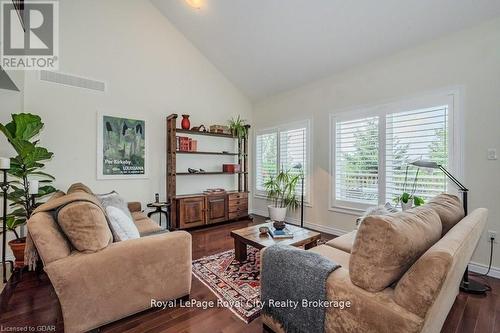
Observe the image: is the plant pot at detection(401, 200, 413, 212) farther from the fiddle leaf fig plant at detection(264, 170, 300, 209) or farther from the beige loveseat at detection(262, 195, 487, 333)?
the fiddle leaf fig plant at detection(264, 170, 300, 209)

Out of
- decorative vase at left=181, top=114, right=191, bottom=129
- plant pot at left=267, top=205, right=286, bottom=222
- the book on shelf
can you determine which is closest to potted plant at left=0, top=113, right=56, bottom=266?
decorative vase at left=181, top=114, right=191, bottom=129

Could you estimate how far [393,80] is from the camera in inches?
131

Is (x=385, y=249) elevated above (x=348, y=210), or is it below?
above

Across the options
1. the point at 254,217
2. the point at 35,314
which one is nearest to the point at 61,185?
the point at 35,314

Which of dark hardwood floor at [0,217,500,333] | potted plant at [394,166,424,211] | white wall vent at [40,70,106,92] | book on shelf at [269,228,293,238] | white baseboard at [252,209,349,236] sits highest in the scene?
white wall vent at [40,70,106,92]

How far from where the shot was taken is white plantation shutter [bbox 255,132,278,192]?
516 centimetres

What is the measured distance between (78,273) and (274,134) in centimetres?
423

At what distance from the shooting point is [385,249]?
1.12 m

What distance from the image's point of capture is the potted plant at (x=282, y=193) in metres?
4.55

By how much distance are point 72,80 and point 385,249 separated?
14.8 feet

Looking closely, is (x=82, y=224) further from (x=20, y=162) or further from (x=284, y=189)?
(x=284, y=189)

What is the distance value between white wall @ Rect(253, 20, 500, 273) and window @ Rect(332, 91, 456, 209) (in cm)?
17

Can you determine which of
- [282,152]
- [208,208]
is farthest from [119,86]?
[282,152]

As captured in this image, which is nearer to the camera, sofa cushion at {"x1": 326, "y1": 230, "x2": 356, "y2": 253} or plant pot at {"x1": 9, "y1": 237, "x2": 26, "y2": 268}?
sofa cushion at {"x1": 326, "y1": 230, "x2": 356, "y2": 253}
